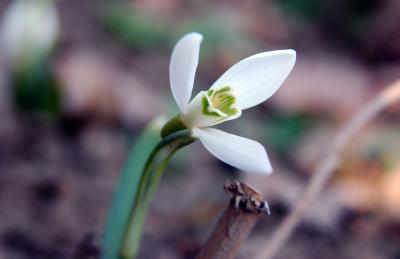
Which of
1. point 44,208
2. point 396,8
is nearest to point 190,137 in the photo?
point 44,208

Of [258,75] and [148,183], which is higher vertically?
[258,75]

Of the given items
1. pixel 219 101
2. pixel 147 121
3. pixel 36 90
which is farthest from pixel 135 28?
pixel 219 101

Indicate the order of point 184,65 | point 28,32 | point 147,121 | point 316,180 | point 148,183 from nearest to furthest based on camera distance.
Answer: point 184,65
point 148,183
point 316,180
point 28,32
point 147,121

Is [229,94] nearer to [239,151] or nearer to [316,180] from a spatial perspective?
[239,151]

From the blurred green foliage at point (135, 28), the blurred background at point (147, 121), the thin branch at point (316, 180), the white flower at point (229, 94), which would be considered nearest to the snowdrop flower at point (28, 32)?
the blurred background at point (147, 121)

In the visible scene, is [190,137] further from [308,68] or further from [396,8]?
[396,8]

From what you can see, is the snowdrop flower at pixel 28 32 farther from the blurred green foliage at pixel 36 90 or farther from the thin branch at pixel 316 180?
the thin branch at pixel 316 180

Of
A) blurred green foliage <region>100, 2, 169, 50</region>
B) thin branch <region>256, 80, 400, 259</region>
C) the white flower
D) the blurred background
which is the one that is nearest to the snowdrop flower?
the blurred background
